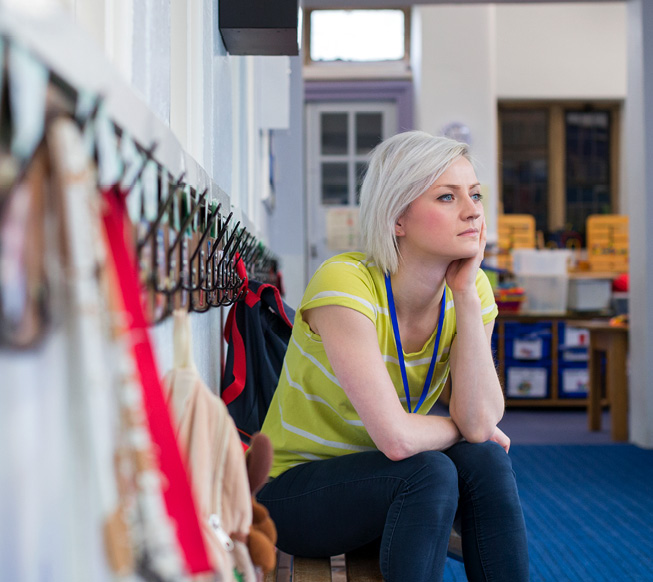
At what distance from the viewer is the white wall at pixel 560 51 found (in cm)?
667

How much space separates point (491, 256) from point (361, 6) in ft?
8.10

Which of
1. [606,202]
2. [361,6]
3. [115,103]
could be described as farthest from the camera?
[606,202]

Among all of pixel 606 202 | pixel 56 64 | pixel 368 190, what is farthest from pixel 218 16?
pixel 606 202

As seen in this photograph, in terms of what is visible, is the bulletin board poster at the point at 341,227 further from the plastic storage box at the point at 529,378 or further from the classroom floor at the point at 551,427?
the plastic storage box at the point at 529,378

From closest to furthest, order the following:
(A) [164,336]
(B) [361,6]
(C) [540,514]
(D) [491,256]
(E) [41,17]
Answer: (E) [41,17], (A) [164,336], (C) [540,514], (B) [361,6], (D) [491,256]

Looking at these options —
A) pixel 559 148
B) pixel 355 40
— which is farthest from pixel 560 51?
pixel 355 40

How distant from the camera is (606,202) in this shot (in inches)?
277

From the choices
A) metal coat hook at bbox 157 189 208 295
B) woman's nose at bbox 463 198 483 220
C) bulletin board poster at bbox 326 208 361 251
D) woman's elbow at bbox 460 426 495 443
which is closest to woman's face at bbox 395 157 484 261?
woman's nose at bbox 463 198 483 220

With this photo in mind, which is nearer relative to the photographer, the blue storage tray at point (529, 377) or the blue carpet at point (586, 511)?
the blue carpet at point (586, 511)

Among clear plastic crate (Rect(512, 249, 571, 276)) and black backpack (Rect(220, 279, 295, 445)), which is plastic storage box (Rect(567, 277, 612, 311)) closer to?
clear plastic crate (Rect(512, 249, 571, 276))

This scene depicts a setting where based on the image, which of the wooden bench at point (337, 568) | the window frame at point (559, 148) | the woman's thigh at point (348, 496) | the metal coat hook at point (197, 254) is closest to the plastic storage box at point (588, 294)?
the window frame at point (559, 148)

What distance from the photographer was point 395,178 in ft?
4.83

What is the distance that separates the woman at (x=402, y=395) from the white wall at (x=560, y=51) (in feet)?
18.6

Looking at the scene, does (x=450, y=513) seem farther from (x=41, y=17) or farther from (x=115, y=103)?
(x=41, y=17)
